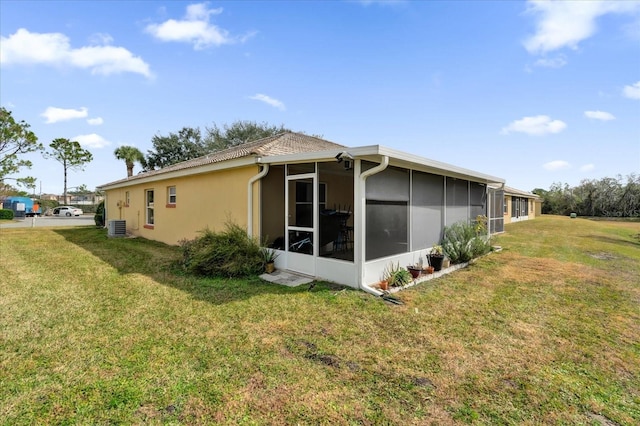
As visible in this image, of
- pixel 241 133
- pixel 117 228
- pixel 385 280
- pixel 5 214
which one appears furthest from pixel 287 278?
pixel 5 214

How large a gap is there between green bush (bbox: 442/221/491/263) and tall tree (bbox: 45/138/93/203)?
159ft

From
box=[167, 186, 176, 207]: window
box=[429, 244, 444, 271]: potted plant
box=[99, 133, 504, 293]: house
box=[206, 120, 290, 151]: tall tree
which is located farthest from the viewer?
box=[206, 120, 290, 151]: tall tree

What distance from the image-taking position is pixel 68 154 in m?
40.0

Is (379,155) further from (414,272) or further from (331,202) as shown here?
(331,202)

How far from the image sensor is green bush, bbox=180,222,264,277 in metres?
6.63

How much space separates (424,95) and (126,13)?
1016 cm

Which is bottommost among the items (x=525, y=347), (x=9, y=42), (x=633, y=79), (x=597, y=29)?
(x=525, y=347)

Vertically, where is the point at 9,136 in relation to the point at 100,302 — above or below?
above

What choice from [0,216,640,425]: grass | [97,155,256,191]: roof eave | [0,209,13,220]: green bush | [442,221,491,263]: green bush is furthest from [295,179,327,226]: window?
[0,209,13,220]: green bush

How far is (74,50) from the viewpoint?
9.46m

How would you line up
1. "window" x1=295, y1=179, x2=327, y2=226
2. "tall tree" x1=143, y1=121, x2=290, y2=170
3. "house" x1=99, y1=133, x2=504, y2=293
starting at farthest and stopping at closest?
"tall tree" x1=143, y1=121, x2=290, y2=170, "window" x1=295, y1=179, x2=327, y2=226, "house" x1=99, y1=133, x2=504, y2=293

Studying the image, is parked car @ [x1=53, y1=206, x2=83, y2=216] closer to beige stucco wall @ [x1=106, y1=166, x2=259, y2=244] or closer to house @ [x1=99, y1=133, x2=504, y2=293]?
beige stucco wall @ [x1=106, y1=166, x2=259, y2=244]

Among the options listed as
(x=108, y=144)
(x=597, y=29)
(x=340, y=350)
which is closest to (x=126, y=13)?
(x=340, y=350)

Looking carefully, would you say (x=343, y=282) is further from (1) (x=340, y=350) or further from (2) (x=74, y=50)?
(2) (x=74, y=50)
